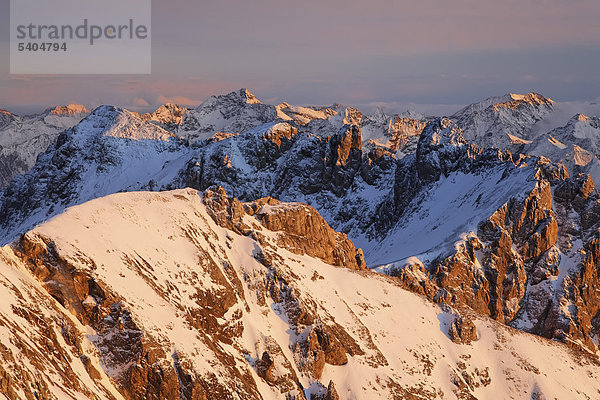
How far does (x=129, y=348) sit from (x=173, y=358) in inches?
340

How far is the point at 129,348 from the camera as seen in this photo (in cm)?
14075

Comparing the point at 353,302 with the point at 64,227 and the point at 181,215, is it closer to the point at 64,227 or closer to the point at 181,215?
the point at 181,215

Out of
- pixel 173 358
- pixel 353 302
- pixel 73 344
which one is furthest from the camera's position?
pixel 353 302

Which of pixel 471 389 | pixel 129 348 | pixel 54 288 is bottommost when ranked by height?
pixel 471 389

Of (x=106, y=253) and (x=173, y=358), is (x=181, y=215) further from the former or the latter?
(x=173, y=358)

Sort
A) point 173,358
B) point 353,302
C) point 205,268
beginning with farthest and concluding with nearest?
point 353,302 → point 205,268 → point 173,358

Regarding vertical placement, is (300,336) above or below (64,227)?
below

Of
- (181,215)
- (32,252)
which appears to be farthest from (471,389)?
(32,252)

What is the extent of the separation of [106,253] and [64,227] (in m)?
8.92

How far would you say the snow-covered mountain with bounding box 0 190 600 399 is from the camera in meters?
132

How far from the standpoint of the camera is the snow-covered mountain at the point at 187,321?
13188cm

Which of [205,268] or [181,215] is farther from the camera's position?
[181,215]

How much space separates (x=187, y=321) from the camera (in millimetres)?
155750

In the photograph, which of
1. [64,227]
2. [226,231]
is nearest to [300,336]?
[226,231]
